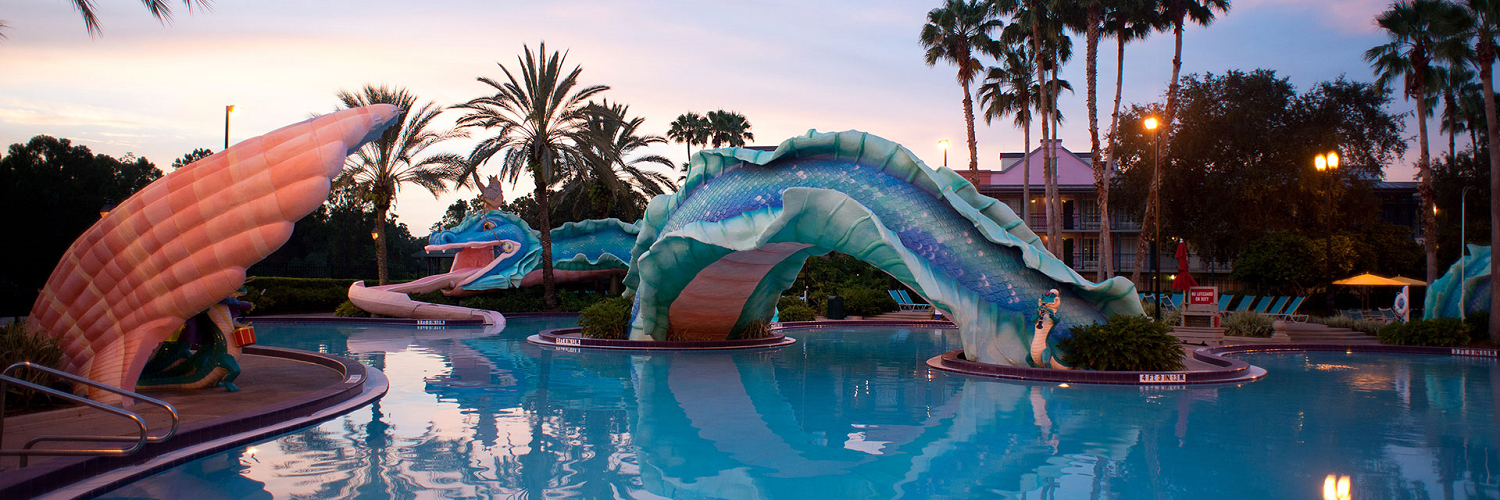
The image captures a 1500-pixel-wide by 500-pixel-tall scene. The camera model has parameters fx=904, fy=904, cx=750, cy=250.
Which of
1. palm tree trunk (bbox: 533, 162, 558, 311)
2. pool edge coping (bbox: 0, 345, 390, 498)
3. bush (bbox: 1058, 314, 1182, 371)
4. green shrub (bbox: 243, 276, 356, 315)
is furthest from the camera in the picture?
green shrub (bbox: 243, 276, 356, 315)

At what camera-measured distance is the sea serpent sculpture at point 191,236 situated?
862 centimetres

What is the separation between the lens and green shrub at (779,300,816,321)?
92.4ft

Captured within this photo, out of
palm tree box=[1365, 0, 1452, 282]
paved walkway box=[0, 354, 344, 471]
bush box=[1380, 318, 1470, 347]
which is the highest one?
palm tree box=[1365, 0, 1452, 282]

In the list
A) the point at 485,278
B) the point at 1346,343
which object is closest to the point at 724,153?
the point at 1346,343

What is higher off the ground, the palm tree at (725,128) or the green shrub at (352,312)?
the palm tree at (725,128)

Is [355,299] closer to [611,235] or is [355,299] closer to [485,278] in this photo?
[485,278]

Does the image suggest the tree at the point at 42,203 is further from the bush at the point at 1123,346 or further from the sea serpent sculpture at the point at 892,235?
the bush at the point at 1123,346

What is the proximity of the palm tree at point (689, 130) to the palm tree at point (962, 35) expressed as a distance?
1551cm

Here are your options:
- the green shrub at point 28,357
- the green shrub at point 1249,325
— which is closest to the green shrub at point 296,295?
the green shrub at point 28,357

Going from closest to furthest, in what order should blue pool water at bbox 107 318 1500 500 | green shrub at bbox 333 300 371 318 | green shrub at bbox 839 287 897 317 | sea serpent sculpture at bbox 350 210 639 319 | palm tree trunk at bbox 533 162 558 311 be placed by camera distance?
blue pool water at bbox 107 318 1500 500, green shrub at bbox 333 300 371 318, palm tree trunk at bbox 533 162 558 311, green shrub at bbox 839 287 897 317, sea serpent sculpture at bbox 350 210 639 319

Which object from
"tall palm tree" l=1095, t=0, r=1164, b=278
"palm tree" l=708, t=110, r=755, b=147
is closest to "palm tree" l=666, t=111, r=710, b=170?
"palm tree" l=708, t=110, r=755, b=147

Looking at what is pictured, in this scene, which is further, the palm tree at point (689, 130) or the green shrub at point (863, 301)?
the palm tree at point (689, 130)

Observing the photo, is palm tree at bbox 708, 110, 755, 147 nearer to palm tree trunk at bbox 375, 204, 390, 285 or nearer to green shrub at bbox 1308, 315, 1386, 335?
palm tree trunk at bbox 375, 204, 390, 285

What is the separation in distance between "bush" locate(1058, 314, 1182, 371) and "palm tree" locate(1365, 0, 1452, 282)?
50.3 ft
